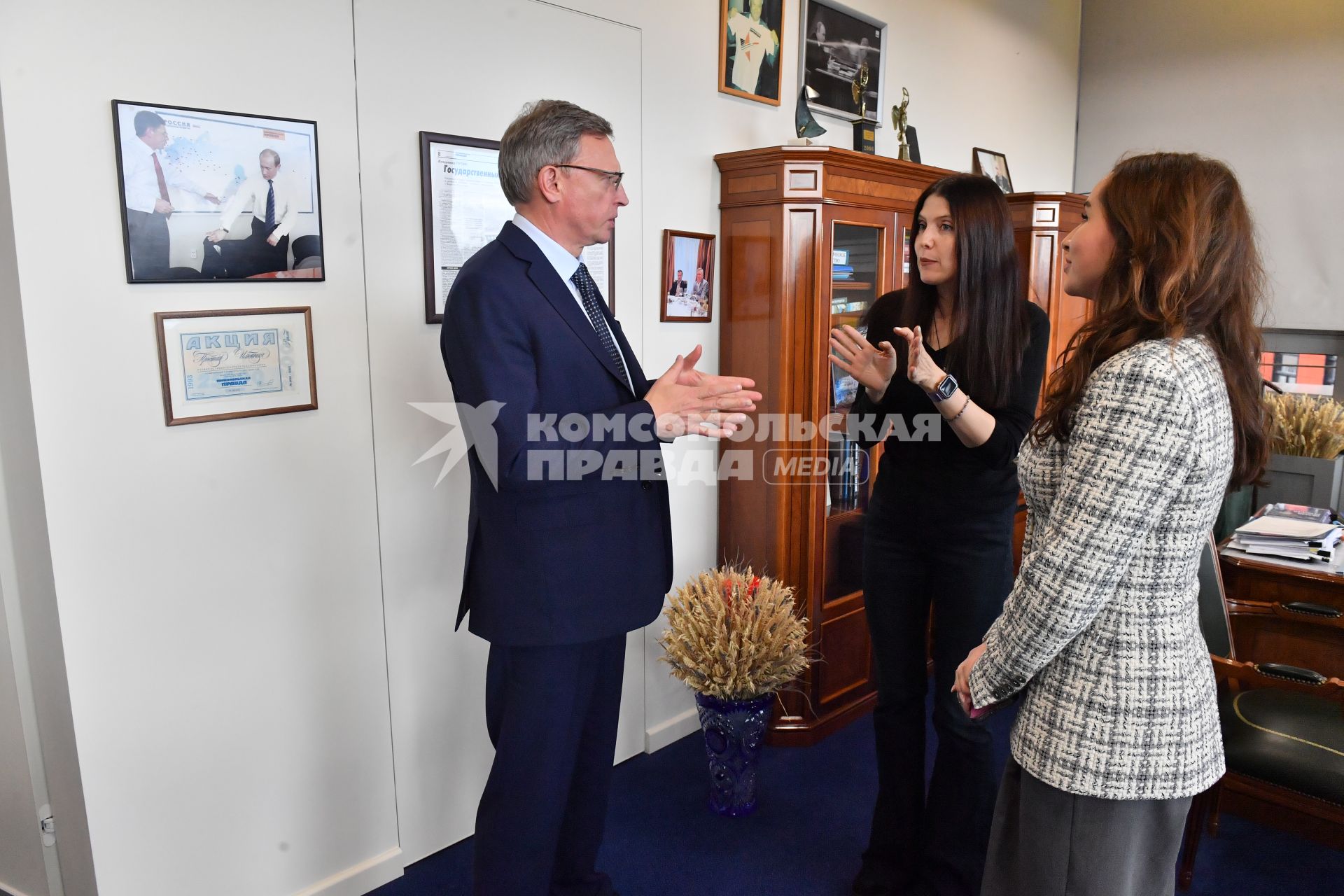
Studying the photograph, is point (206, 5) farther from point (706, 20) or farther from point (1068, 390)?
point (1068, 390)

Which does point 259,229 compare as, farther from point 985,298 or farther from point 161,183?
point 985,298

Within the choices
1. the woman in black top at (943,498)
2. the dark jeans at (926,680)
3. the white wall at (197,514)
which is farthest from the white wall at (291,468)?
the dark jeans at (926,680)

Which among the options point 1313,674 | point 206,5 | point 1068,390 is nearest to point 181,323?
point 206,5

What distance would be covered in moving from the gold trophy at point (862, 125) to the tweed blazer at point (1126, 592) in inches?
87.4

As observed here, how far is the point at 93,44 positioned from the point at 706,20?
186 centimetres

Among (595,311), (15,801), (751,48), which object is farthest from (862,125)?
(15,801)

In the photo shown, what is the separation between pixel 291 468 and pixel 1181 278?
5.98 feet

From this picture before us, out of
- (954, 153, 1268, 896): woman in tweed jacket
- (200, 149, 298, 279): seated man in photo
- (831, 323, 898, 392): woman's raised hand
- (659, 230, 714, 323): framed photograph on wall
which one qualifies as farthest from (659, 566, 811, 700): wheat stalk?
(200, 149, 298, 279): seated man in photo

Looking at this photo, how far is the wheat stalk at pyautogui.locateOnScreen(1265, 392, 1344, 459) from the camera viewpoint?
11.3 feet

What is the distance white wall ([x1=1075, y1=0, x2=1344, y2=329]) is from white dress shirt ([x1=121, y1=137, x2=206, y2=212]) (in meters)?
4.41

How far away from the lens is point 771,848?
8.23ft

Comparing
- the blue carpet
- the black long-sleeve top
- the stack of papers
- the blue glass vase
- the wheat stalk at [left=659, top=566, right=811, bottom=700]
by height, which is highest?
the black long-sleeve top

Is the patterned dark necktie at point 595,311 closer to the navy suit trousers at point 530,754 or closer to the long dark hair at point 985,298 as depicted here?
the navy suit trousers at point 530,754

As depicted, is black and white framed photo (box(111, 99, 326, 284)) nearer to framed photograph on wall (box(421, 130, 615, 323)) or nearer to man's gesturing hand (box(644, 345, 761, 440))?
framed photograph on wall (box(421, 130, 615, 323))
